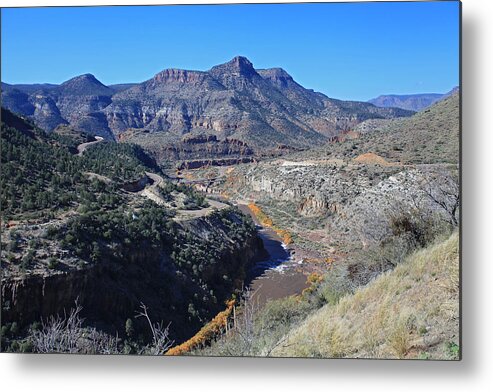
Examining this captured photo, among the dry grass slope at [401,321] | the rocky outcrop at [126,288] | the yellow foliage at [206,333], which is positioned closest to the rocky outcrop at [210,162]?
the rocky outcrop at [126,288]

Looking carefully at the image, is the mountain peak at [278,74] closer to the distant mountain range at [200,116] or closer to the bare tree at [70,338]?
the bare tree at [70,338]

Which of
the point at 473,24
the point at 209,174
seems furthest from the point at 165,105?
the point at 473,24

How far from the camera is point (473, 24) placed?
4797 millimetres

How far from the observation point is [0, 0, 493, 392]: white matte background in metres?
4.57

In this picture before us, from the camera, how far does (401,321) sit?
15.4 feet

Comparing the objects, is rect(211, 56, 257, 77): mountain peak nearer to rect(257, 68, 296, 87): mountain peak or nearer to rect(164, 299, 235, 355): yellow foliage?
rect(257, 68, 296, 87): mountain peak

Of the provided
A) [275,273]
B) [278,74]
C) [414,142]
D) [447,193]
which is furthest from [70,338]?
[414,142]

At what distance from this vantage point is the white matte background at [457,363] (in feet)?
15.0

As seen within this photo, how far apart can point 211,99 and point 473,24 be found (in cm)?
5194

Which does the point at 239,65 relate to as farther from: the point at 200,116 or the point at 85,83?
the point at 200,116

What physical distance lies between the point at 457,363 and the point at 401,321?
2.18 feet

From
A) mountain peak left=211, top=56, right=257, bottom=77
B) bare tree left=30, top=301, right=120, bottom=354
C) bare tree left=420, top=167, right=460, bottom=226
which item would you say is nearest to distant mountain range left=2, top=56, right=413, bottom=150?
mountain peak left=211, top=56, right=257, bottom=77

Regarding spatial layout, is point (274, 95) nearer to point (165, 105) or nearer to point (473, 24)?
point (165, 105)

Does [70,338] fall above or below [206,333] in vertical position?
above
